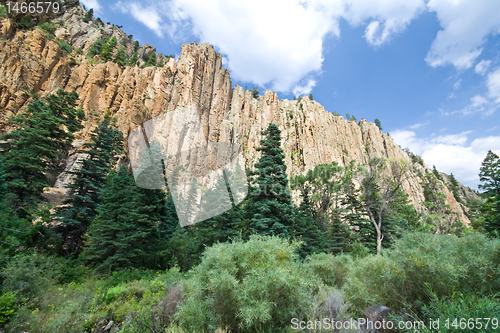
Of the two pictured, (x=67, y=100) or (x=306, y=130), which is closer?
(x=67, y=100)

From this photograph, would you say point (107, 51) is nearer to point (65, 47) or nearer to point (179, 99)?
point (65, 47)

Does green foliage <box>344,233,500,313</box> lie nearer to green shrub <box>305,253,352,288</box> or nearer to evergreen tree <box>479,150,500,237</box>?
green shrub <box>305,253,352,288</box>

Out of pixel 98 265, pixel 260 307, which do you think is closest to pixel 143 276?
pixel 98 265

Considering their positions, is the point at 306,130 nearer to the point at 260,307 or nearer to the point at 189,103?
the point at 189,103

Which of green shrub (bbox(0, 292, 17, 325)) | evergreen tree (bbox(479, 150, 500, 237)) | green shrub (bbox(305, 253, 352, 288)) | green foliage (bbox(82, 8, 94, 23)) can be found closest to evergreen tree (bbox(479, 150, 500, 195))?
evergreen tree (bbox(479, 150, 500, 237))

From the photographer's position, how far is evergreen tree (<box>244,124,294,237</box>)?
1222 centimetres

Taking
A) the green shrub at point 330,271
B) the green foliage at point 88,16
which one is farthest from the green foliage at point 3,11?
the green shrub at point 330,271

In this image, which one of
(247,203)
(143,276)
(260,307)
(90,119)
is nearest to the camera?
(260,307)

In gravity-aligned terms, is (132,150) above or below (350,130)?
below

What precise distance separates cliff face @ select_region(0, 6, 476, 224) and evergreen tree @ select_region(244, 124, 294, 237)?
595 inches

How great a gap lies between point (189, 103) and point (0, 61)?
26.3m

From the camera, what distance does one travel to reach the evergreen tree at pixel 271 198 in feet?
40.1

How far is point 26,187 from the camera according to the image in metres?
11.3

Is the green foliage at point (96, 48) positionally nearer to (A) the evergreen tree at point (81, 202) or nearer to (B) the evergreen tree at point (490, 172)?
(A) the evergreen tree at point (81, 202)
